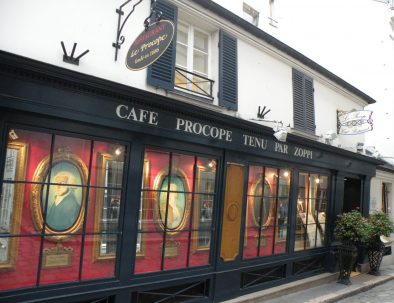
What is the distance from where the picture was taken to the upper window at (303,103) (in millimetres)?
9258

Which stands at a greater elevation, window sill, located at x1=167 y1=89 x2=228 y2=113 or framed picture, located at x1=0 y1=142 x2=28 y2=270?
window sill, located at x1=167 y1=89 x2=228 y2=113

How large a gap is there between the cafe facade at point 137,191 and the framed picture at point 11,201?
0.5 inches

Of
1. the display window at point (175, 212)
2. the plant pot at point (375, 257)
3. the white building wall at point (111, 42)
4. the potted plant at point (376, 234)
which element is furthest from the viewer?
the plant pot at point (375, 257)

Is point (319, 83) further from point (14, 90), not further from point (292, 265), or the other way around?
point (14, 90)

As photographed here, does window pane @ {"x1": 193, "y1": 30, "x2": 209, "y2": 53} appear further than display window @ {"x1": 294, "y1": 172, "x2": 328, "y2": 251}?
No

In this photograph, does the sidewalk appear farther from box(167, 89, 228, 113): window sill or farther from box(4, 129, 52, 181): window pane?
box(4, 129, 52, 181): window pane

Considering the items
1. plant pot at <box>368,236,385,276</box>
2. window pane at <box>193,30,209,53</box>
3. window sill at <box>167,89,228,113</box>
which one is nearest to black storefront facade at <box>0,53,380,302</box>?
window sill at <box>167,89,228,113</box>

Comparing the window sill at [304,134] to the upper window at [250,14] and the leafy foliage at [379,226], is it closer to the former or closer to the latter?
the leafy foliage at [379,226]

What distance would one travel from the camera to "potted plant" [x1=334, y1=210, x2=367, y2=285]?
9344 millimetres

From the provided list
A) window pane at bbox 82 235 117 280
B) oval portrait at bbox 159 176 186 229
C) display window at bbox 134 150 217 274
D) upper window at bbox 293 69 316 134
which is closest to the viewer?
window pane at bbox 82 235 117 280

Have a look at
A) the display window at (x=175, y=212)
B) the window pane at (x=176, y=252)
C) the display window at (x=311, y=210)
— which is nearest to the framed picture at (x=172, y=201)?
the display window at (x=175, y=212)

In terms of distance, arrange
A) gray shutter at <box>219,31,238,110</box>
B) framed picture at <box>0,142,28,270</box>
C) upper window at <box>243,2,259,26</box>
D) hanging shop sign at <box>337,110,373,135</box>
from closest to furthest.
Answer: framed picture at <box>0,142,28,270</box> → gray shutter at <box>219,31,238,110</box> → upper window at <box>243,2,259,26</box> → hanging shop sign at <box>337,110,373,135</box>

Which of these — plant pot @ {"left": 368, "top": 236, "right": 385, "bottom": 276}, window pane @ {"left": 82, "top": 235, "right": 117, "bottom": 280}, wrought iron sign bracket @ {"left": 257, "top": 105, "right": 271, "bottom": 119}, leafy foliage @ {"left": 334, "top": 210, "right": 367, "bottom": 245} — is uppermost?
wrought iron sign bracket @ {"left": 257, "top": 105, "right": 271, "bottom": 119}

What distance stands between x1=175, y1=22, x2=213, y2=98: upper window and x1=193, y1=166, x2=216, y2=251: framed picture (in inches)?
54.7
